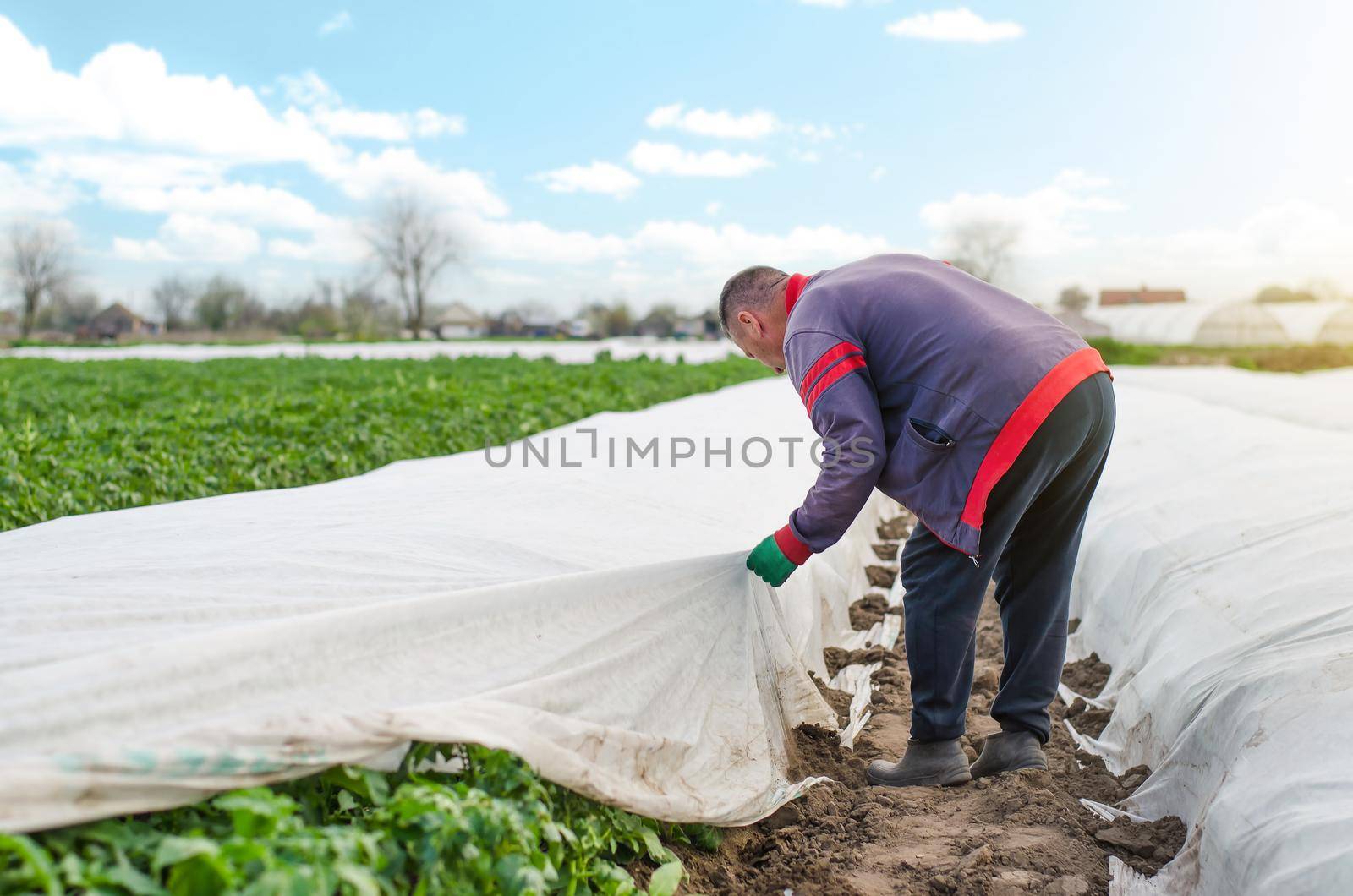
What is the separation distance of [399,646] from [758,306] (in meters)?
1.46

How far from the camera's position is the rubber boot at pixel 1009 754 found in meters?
2.68

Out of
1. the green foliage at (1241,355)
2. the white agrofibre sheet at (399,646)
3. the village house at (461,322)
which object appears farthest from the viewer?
the village house at (461,322)

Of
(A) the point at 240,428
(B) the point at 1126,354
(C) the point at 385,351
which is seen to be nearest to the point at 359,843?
(A) the point at 240,428

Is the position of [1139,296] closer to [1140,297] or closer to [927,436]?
[1140,297]

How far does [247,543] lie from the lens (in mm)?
2561

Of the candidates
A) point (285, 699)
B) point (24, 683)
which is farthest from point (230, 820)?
point (24, 683)

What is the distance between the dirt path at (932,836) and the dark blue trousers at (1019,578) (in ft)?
0.65

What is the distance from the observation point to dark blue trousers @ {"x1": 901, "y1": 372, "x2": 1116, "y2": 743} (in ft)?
7.83

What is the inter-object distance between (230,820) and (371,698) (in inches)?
12.7

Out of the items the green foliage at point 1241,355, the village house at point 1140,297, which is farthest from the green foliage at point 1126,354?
the village house at point 1140,297

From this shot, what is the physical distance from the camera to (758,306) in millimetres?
2740

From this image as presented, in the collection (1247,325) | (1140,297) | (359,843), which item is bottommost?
(359,843)

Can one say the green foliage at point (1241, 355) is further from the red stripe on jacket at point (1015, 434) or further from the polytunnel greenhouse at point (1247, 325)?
the red stripe on jacket at point (1015, 434)

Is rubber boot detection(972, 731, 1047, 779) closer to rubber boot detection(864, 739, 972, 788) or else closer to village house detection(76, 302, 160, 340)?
rubber boot detection(864, 739, 972, 788)
